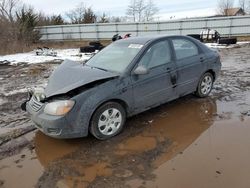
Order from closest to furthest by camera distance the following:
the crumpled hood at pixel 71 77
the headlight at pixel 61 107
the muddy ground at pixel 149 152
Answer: the muddy ground at pixel 149 152 → the headlight at pixel 61 107 → the crumpled hood at pixel 71 77

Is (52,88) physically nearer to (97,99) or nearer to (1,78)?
(97,99)

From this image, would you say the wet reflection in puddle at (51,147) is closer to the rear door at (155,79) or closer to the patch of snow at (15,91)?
the rear door at (155,79)

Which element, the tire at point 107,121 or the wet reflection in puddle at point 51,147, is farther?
the tire at point 107,121

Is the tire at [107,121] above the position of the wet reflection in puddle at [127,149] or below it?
above

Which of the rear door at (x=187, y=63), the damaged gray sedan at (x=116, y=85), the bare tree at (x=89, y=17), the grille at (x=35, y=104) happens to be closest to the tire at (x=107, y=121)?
the damaged gray sedan at (x=116, y=85)

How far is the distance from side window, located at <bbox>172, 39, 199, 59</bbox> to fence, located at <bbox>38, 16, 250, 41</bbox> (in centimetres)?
1883

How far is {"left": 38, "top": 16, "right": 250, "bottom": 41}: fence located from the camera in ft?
76.3

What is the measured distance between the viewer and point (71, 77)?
469cm

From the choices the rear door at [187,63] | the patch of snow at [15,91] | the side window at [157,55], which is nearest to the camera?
the side window at [157,55]

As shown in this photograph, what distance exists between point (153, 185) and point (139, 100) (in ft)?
6.04

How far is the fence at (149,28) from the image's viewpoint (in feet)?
76.3

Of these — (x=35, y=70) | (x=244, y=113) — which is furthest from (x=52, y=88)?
(x=35, y=70)

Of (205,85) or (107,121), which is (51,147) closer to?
(107,121)

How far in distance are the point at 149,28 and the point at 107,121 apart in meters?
22.3
